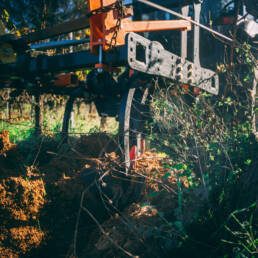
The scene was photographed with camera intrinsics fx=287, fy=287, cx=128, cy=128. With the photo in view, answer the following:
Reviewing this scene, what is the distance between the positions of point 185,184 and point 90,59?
1525 mm

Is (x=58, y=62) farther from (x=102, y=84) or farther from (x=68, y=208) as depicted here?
(x=68, y=208)

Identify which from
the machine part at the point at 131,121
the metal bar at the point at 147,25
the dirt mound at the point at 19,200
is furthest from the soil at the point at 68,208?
the metal bar at the point at 147,25

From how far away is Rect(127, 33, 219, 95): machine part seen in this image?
2547 mm

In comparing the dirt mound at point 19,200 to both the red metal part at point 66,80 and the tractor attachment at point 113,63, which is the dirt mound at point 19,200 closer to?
the tractor attachment at point 113,63

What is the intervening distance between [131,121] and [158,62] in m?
0.72

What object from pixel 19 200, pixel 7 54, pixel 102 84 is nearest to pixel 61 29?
pixel 102 84

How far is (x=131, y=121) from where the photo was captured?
3.22m

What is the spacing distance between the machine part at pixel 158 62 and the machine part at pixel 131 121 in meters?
0.30

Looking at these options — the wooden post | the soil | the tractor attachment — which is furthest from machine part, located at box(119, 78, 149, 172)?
the wooden post

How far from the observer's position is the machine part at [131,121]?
2789 millimetres

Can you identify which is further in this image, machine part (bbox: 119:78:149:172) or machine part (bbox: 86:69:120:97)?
machine part (bbox: 86:69:120:97)

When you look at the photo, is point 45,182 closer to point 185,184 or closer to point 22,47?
point 185,184

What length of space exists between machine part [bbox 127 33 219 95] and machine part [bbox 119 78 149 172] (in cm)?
30

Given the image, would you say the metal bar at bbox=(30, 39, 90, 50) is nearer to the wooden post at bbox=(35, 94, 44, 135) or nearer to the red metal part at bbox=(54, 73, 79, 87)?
the red metal part at bbox=(54, 73, 79, 87)
